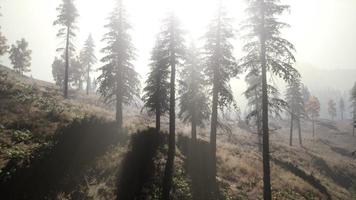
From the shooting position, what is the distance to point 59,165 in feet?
61.4

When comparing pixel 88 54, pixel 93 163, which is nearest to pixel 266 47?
pixel 93 163

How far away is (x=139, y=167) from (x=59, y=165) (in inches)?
198

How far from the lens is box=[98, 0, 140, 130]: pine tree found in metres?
29.1

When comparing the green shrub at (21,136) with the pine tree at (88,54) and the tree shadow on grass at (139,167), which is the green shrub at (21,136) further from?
the pine tree at (88,54)

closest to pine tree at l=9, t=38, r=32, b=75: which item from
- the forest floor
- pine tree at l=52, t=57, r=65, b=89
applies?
pine tree at l=52, t=57, r=65, b=89

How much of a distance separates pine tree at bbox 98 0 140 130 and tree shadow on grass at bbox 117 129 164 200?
556 centimetres

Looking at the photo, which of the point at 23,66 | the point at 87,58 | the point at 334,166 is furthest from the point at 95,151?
the point at 23,66

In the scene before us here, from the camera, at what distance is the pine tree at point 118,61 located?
29109mm

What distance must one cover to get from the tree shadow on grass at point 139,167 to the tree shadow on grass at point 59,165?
6.20ft

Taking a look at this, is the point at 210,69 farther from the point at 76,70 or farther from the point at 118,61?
the point at 76,70

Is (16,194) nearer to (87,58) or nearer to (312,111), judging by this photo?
(87,58)

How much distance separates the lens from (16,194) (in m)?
15.4

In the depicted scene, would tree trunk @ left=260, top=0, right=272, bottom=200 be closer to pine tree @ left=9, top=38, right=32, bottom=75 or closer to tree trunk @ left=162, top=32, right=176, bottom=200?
tree trunk @ left=162, top=32, right=176, bottom=200

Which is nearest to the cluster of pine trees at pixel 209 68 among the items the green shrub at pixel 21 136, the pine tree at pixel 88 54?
the green shrub at pixel 21 136
